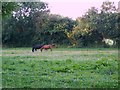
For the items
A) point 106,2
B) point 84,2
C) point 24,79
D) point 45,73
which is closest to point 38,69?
point 45,73

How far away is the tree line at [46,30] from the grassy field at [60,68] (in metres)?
0.18

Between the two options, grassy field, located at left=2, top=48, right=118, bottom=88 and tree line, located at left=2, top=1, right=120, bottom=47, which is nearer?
grassy field, located at left=2, top=48, right=118, bottom=88

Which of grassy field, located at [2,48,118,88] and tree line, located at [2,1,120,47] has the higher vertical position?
tree line, located at [2,1,120,47]

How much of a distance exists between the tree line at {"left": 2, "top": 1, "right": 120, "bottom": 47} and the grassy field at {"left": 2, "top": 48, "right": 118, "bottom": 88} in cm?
18

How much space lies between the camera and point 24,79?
12.2ft

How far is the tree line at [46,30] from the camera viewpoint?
18.9ft

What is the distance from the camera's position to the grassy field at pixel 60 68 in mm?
3512

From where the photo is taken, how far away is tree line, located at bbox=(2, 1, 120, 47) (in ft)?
18.9

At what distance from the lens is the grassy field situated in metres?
3.51

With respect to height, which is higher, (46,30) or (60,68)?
(46,30)

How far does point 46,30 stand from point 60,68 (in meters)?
1.38

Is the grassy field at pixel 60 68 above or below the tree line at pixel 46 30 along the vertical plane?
below

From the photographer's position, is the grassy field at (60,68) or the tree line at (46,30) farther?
the tree line at (46,30)

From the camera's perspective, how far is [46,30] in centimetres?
584
